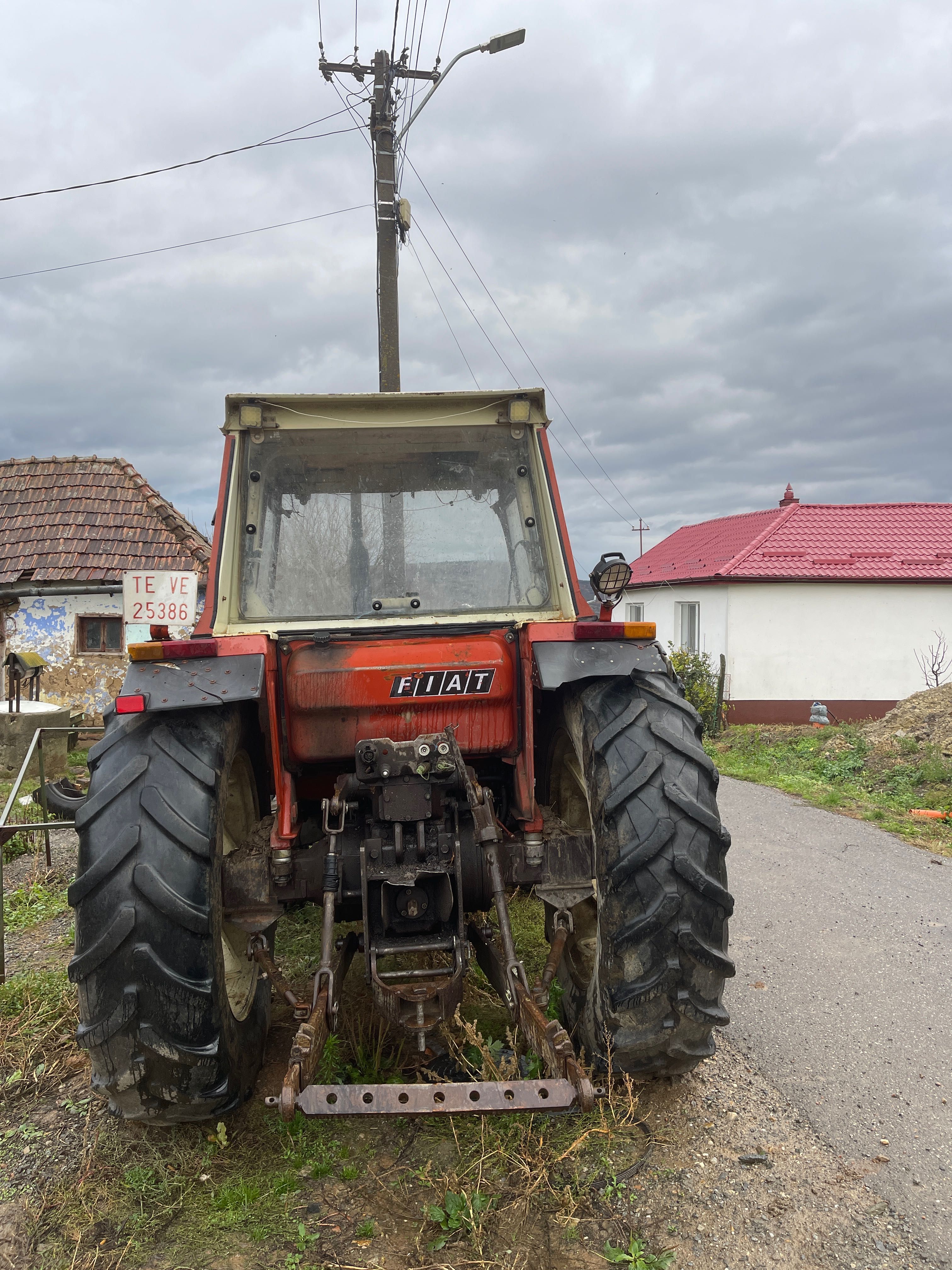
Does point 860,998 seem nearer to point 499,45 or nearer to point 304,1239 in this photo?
point 304,1239

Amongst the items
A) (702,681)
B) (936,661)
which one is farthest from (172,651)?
(936,661)

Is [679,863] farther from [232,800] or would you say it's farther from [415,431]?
[415,431]

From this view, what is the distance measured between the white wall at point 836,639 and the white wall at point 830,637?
0.01m

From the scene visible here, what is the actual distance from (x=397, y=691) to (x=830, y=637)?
14407 millimetres

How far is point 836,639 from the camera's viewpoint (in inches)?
621

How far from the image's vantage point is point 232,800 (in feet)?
10.7

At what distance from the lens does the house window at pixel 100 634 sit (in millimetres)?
13695

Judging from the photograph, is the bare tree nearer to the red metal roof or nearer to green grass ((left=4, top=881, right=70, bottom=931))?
the red metal roof

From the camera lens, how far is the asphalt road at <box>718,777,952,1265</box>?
9.54 ft

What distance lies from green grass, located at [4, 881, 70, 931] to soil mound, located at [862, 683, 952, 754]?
8.87m

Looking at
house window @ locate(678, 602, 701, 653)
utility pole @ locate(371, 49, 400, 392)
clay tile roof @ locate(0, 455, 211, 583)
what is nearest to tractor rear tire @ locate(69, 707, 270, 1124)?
utility pole @ locate(371, 49, 400, 392)

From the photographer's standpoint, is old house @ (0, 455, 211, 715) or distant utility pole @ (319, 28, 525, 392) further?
old house @ (0, 455, 211, 715)

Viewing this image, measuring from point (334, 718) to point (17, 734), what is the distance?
827 cm

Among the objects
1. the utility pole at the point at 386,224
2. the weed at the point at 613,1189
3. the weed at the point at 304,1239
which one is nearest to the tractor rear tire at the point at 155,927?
the weed at the point at 304,1239
